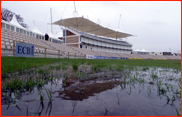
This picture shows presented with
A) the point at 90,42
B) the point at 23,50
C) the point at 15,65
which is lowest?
the point at 15,65

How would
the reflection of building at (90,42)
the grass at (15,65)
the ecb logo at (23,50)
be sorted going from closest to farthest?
the grass at (15,65) → the ecb logo at (23,50) → the reflection of building at (90,42)

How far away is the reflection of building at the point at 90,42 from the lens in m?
40.8

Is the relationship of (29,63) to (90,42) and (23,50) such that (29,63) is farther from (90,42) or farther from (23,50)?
(90,42)

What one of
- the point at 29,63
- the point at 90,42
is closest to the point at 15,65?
the point at 29,63

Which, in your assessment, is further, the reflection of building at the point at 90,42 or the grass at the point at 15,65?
the reflection of building at the point at 90,42

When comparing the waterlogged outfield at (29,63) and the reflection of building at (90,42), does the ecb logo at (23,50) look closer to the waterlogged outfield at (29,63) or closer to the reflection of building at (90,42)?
the waterlogged outfield at (29,63)

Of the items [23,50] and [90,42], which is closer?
[23,50]

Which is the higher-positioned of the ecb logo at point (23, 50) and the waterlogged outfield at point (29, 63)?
the ecb logo at point (23, 50)

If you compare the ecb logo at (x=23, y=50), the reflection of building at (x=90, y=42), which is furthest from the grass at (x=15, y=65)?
the reflection of building at (x=90, y=42)

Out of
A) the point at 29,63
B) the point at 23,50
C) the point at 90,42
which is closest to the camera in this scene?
the point at 29,63

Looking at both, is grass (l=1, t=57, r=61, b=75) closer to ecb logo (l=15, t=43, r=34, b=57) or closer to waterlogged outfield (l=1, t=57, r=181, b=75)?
waterlogged outfield (l=1, t=57, r=181, b=75)

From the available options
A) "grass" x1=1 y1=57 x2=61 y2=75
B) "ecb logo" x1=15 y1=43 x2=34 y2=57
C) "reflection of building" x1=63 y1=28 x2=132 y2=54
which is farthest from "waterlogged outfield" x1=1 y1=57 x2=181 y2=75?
"reflection of building" x1=63 y1=28 x2=132 y2=54

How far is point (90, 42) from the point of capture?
47031 millimetres

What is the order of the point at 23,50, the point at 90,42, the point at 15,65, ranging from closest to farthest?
the point at 15,65, the point at 23,50, the point at 90,42
